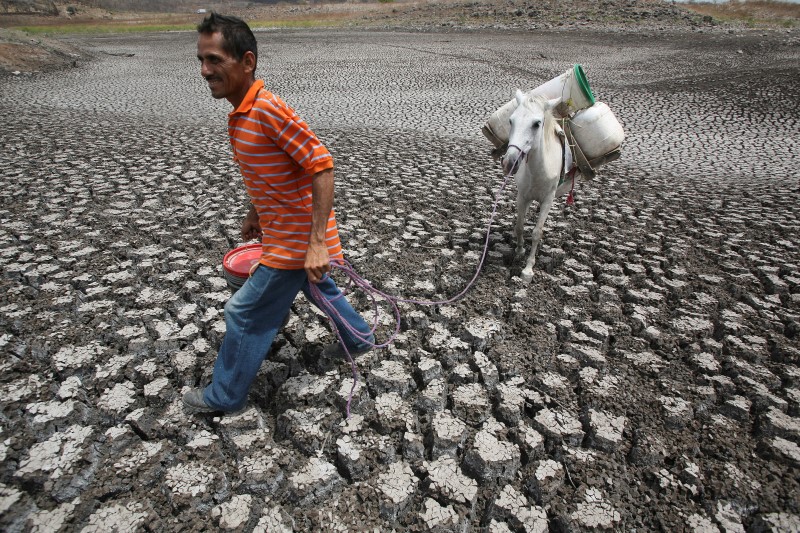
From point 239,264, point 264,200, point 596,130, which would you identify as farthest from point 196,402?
point 596,130

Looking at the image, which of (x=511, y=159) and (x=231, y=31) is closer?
(x=231, y=31)

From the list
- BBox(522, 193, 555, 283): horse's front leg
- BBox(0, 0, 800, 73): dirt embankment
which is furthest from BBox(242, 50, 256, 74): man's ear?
BBox(0, 0, 800, 73): dirt embankment

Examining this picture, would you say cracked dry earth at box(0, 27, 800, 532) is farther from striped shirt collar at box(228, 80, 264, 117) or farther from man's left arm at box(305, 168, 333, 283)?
striped shirt collar at box(228, 80, 264, 117)

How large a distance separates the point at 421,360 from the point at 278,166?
1260mm

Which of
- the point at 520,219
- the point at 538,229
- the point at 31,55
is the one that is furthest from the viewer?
the point at 31,55

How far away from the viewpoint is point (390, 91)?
10.7m

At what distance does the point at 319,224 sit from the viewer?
185cm

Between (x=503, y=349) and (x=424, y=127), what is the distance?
5831 millimetres

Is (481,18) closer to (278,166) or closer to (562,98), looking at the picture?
(562,98)

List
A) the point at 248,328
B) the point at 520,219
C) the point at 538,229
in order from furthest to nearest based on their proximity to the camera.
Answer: the point at 520,219 < the point at 538,229 < the point at 248,328

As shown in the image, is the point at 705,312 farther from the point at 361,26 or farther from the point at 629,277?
the point at 361,26

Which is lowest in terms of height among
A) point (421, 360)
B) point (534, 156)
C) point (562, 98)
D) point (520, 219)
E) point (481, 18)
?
point (421, 360)

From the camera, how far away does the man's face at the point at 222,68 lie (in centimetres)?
172

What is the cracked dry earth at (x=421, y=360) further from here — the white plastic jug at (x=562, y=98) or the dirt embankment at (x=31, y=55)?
the dirt embankment at (x=31, y=55)
